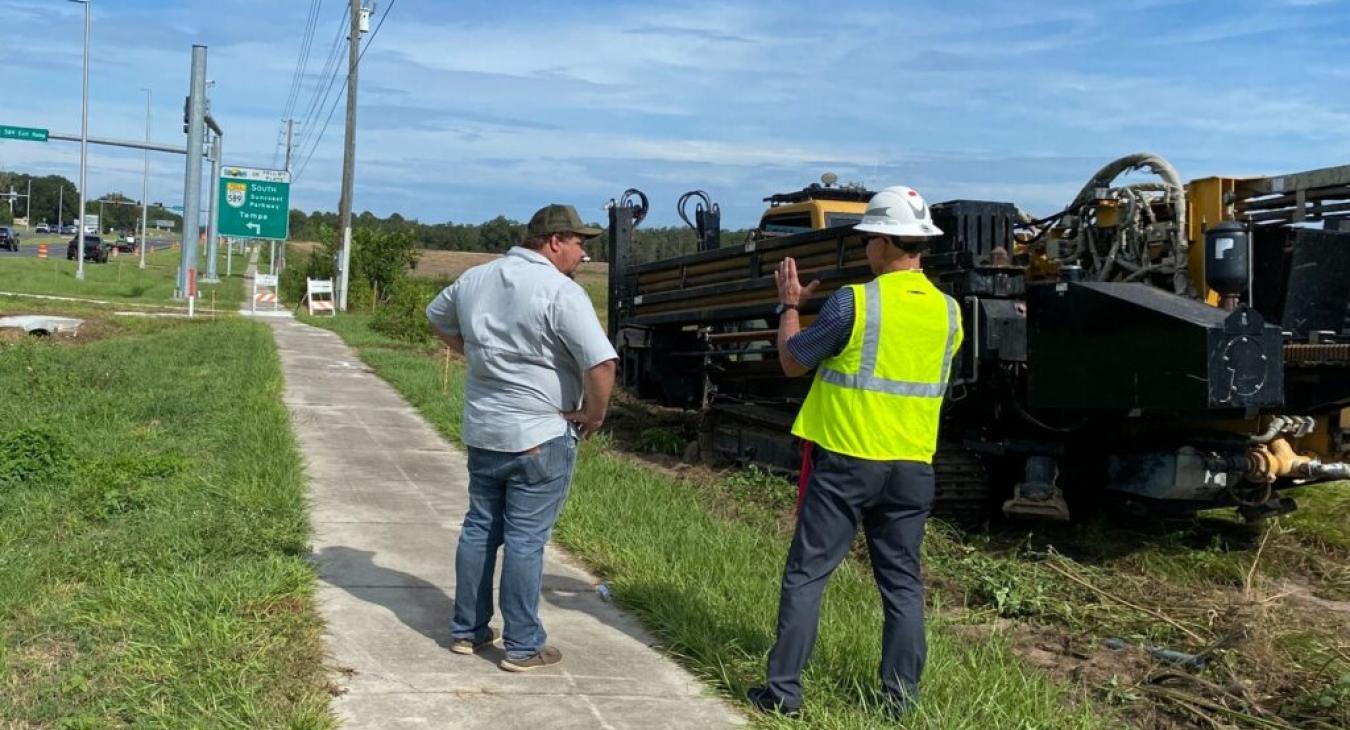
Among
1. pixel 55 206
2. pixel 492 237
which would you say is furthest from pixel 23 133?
pixel 55 206

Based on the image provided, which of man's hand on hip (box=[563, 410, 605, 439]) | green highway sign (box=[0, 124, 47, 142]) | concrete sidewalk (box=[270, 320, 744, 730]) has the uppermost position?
green highway sign (box=[0, 124, 47, 142])

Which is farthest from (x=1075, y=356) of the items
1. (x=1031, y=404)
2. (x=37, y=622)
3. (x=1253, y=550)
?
(x=37, y=622)

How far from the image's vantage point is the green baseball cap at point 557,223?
4.88 meters

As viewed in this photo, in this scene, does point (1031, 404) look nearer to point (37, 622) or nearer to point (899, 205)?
point (899, 205)

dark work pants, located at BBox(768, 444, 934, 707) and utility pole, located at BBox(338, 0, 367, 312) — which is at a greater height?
utility pole, located at BBox(338, 0, 367, 312)

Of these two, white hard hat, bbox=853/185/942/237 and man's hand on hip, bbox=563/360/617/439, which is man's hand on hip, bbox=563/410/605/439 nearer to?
man's hand on hip, bbox=563/360/617/439

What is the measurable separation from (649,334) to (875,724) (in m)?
7.58

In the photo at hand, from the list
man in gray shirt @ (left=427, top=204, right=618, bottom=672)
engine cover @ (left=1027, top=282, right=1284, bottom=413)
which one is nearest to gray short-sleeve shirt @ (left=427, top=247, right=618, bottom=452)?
man in gray shirt @ (left=427, top=204, right=618, bottom=672)

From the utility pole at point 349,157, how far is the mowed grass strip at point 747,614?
24.1 m

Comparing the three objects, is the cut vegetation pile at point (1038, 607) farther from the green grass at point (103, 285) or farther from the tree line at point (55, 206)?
the tree line at point (55, 206)

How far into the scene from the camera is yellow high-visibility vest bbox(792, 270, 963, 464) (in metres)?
4.14

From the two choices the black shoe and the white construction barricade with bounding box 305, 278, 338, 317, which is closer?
the black shoe

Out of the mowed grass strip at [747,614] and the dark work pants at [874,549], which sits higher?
the dark work pants at [874,549]

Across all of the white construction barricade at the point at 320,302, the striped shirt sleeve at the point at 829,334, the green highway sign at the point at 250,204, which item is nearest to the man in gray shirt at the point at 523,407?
the striped shirt sleeve at the point at 829,334
